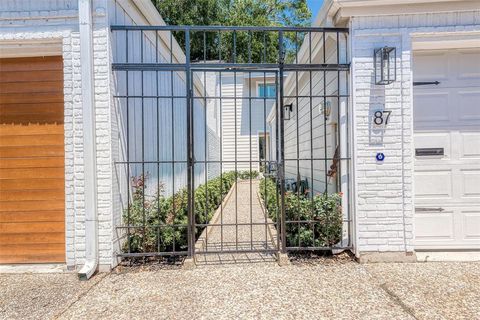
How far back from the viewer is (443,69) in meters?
4.13

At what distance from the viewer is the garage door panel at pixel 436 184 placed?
409 cm

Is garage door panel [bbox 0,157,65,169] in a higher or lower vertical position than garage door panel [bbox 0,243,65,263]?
higher

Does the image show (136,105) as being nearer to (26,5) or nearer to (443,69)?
(26,5)

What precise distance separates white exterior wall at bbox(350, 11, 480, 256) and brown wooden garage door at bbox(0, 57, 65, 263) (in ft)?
12.0

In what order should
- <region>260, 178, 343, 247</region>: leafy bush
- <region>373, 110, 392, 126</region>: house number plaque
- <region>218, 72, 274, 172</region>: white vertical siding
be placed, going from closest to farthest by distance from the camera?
1. <region>373, 110, 392, 126</region>: house number plaque
2. <region>260, 178, 343, 247</region>: leafy bush
3. <region>218, 72, 274, 172</region>: white vertical siding

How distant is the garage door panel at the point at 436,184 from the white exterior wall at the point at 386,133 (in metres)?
0.32

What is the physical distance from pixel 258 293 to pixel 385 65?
2962mm

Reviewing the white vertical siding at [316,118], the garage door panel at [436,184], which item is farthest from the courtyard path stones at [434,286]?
the white vertical siding at [316,118]

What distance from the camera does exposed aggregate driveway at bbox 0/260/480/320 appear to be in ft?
9.40

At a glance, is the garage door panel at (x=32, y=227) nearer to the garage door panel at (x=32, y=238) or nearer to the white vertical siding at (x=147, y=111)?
the garage door panel at (x=32, y=238)

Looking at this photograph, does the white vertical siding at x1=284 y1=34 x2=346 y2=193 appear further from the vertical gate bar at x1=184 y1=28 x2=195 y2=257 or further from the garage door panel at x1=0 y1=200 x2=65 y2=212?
the garage door panel at x1=0 y1=200 x2=65 y2=212

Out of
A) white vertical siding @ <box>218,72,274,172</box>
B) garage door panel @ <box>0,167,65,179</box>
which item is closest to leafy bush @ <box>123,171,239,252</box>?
garage door panel @ <box>0,167,65,179</box>

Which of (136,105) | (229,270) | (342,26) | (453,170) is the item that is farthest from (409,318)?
(136,105)

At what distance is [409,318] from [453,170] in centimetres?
222
